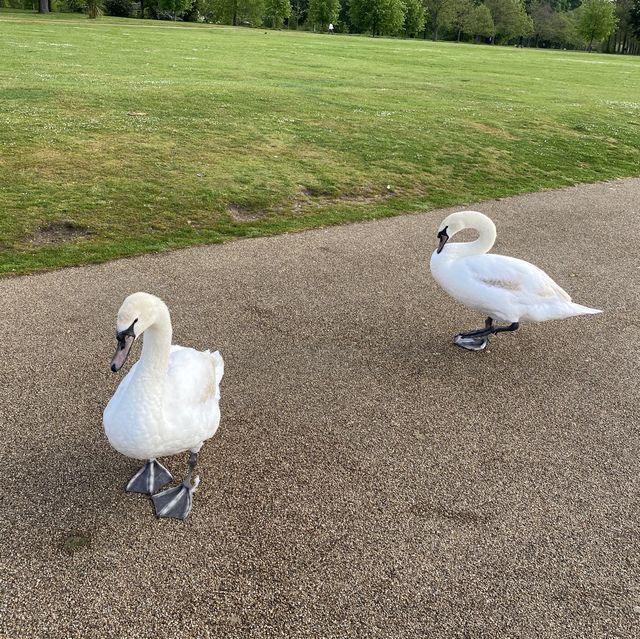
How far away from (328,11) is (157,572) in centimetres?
9362

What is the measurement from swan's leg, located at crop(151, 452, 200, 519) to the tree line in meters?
75.9

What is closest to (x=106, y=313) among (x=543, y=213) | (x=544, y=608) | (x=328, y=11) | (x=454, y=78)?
(x=544, y=608)

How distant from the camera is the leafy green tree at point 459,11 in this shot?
90.9m

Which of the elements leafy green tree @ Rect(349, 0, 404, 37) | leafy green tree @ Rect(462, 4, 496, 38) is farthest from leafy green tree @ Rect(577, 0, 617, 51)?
leafy green tree @ Rect(349, 0, 404, 37)

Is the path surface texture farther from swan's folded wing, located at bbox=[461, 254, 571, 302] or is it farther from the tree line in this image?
the tree line

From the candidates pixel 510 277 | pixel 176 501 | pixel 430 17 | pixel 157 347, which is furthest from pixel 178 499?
pixel 430 17

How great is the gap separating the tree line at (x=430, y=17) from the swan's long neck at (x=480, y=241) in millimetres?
74288

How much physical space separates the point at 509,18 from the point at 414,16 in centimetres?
1866

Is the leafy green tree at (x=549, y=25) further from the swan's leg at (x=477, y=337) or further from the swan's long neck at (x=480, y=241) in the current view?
the swan's leg at (x=477, y=337)

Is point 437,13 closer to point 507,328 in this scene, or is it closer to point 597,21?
point 597,21

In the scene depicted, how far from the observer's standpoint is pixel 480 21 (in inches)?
3551

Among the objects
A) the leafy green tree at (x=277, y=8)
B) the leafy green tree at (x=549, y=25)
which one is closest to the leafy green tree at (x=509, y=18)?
the leafy green tree at (x=549, y=25)

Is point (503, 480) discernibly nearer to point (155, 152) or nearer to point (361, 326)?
point (361, 326)

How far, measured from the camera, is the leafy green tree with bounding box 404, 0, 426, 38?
8775 cm
